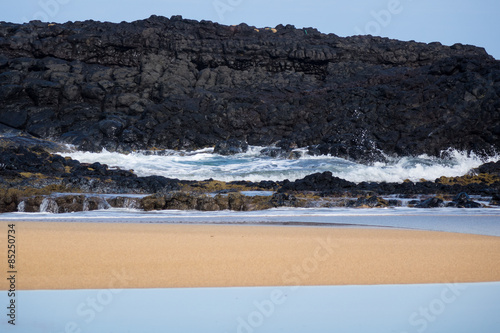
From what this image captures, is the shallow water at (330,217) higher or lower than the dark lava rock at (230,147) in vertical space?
lower

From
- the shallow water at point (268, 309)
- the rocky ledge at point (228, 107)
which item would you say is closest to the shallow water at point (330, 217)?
the rocky ledge at point (228, 107)

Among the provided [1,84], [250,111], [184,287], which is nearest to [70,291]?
[184,287]

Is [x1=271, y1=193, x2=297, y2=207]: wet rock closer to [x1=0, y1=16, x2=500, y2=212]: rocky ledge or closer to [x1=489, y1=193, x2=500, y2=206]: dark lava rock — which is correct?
[x1=0, y1=16, x2=500, y2=212]: rocky ledge

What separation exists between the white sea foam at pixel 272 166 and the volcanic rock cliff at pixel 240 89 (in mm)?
1022

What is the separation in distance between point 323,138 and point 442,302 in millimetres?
25104

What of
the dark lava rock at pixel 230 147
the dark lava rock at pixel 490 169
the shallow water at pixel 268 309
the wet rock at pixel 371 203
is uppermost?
the dark lava rock at pixel 230 147

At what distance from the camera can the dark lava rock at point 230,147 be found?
27.5 m

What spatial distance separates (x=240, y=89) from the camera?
1469 inches

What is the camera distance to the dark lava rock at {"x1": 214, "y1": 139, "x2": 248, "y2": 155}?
90.2ft

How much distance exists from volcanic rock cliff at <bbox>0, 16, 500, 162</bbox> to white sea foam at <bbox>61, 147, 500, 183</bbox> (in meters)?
1.02

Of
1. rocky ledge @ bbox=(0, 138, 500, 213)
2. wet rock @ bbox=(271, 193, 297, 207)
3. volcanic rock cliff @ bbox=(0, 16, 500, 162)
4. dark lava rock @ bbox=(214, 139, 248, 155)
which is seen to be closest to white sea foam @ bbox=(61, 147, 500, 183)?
dark lava rock @ bbox=(214, 139, 248, 155)

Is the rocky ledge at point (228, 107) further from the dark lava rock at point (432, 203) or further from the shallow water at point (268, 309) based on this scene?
the shallow water at point (268, 309)

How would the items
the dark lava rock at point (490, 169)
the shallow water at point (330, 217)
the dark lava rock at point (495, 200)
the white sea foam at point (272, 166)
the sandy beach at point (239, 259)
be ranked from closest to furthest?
the sandy beach at point (239, 259)
the shallow water at point (330, 217)
the dark lava rock at point (495, 200)
the dark lava rock at point (490, 169)
the white sea foam at point (272, 166)

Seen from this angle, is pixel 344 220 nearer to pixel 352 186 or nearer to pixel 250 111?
pixel 352 186
